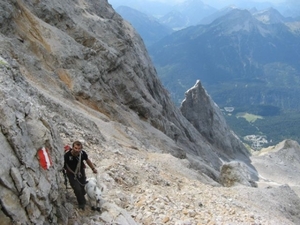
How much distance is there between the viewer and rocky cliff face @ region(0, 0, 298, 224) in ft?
35.3

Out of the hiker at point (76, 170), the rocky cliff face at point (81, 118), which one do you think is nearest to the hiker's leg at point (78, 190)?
the hiker at point (76, 170)

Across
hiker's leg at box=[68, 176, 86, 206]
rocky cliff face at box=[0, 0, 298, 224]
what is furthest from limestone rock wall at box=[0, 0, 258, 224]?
hiker's leg at box=[68, 176, 86, 206]

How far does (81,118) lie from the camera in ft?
96.5

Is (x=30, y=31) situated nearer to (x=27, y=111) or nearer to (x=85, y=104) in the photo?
(x=85, y=104)

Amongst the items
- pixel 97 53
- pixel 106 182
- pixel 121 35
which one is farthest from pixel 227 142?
pixel 106 182

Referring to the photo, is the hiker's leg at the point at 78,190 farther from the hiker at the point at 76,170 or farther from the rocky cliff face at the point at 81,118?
the rocky cliff face at the point at 81,118

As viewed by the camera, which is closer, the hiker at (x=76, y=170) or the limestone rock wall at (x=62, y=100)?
the limestone rock wall at (x=62, y=100)

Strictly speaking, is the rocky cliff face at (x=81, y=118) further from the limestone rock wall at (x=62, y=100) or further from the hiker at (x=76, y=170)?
the hiker at (x=76, y=170)

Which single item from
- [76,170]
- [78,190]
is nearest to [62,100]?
[76,170]

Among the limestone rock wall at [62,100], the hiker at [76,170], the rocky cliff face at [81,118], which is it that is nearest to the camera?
the limestone rock wall at [62,100]

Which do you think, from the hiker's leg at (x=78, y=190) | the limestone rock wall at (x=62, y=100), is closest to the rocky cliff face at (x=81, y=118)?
the limestone rock wall at (x=62, y=100)

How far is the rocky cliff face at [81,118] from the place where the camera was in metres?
10.8

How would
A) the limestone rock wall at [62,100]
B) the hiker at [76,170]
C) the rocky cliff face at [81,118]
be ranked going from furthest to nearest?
the hiker at [76,170]
the rocky cliff face at [81,118]
the limestone rock wall at [62,100]

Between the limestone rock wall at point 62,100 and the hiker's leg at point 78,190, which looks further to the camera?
the hiker's leg at point 78,190
